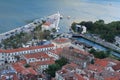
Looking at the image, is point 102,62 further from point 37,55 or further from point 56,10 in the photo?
point 56,10

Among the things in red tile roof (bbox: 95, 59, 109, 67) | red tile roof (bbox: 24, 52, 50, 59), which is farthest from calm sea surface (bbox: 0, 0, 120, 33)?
red tile roof (bbox: 95, 59, 109, 67)

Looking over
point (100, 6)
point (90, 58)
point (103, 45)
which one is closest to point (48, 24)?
point (103, 45)

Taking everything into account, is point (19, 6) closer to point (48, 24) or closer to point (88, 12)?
point (88, 12)

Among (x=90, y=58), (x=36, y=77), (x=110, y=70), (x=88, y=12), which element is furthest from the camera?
Answer: (x=88, y=12)

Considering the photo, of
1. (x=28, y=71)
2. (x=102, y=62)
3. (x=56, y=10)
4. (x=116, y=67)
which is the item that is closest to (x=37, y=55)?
(x=28, y=71)

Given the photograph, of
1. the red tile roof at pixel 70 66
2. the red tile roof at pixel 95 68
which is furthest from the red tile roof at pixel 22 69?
the red tile roof at pixel 95 68

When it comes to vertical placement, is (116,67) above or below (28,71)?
below

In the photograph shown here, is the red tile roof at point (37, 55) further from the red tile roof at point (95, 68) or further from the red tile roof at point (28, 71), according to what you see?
the red tile roof at point (95, 68)

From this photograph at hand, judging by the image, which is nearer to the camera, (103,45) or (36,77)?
(36,77)
